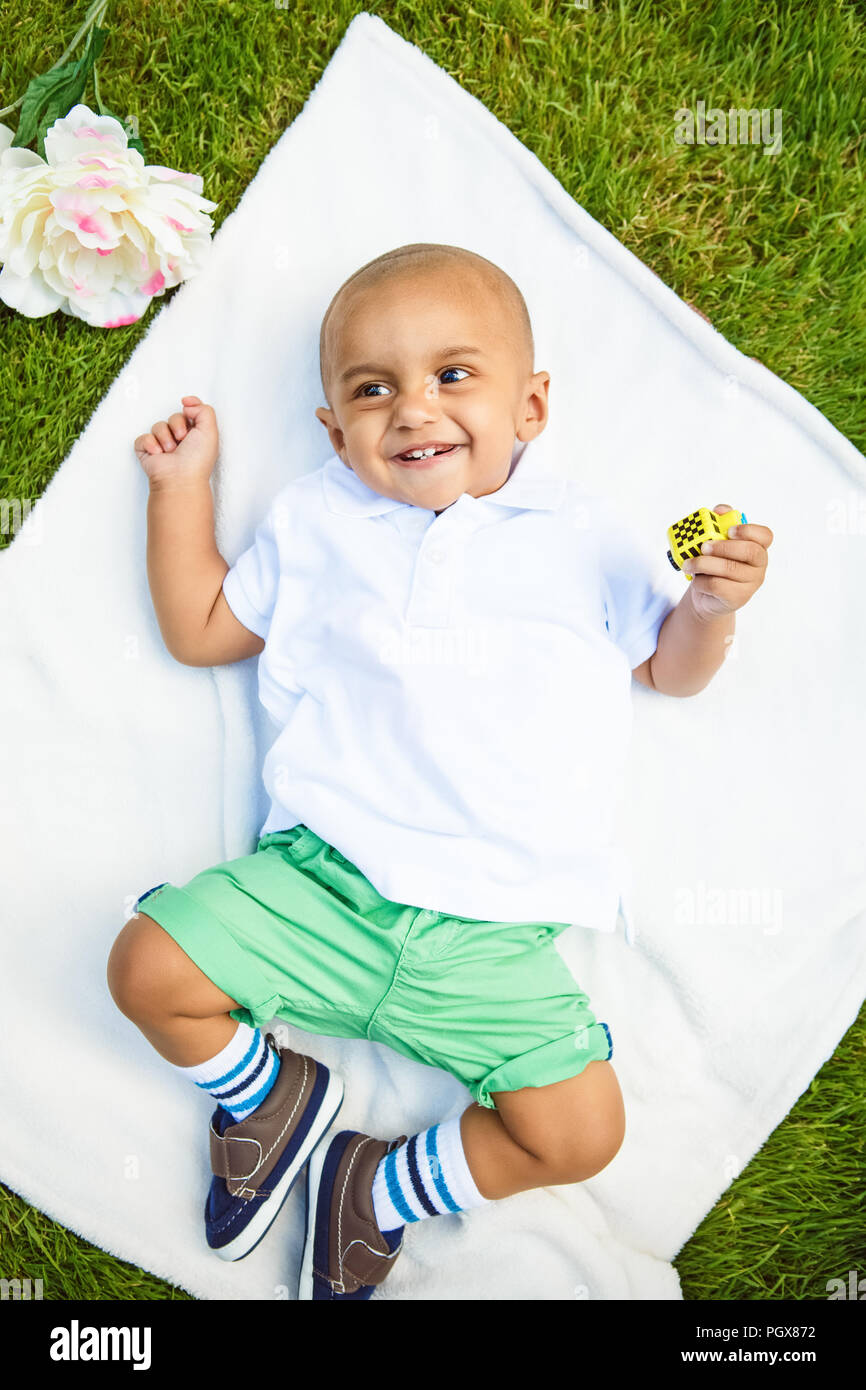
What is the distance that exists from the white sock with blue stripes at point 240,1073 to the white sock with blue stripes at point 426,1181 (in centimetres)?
25

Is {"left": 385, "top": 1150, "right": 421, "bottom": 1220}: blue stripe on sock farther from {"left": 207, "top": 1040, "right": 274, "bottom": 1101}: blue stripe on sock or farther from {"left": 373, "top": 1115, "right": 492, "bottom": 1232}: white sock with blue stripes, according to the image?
{"left": 207, "top": 1040, "right": 274, "bottom": 1101}: blue stripe on sock

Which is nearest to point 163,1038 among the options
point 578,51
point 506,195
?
point 506,195

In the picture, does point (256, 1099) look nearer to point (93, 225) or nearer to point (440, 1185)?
point (440, 1185)

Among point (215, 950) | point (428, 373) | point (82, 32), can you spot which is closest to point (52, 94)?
point (82, 32)

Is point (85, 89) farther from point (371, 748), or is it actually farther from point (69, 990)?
point (69, 990)

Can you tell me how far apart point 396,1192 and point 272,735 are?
81cm

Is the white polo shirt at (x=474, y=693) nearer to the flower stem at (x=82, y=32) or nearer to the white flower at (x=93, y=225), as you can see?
the white flower at (x=93, y=225)

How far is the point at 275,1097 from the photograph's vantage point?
1.80 metres

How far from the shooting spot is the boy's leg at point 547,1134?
1.67m

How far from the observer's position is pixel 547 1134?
1.66 metres

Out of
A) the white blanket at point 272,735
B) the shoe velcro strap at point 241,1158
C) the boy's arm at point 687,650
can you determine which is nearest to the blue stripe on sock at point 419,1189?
the white blanket at point 272,735

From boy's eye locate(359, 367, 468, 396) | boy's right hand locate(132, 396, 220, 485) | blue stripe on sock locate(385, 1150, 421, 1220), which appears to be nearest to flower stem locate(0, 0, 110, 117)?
boy's right hand locate(132, 396, 220, 485)

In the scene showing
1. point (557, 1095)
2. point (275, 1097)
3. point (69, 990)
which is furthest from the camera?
point (69, 990)

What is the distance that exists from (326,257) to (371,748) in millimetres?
980
